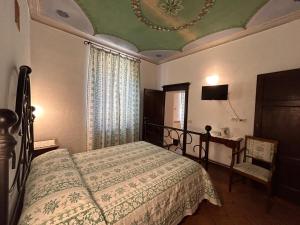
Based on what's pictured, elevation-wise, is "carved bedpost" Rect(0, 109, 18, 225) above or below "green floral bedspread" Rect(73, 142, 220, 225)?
above

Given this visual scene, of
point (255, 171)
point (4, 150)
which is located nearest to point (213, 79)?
point (255, 171)

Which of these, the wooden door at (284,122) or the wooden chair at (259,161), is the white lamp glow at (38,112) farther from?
the wooden door at (284,122)

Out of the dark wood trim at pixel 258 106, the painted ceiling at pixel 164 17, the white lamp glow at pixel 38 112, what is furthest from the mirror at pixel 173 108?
the white lamp glow at pixel 38 112

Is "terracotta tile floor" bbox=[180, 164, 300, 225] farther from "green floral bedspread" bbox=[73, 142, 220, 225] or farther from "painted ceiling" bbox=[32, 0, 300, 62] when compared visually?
"painted ceiling" bbox=[32, 0, 300, 62]

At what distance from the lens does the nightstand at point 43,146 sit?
2326 mm

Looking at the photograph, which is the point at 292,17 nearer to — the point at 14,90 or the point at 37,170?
the point at 14,90

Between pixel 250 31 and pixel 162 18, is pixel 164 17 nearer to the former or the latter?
pixel 162 18

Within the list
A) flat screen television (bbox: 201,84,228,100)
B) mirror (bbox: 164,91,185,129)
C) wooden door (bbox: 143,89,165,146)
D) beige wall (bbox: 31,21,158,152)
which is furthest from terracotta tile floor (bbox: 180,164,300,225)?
mirror (bbox: 164,91,185,129)

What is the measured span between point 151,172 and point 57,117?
7.68ft

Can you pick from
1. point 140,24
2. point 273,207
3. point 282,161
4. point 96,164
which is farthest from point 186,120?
point 96,164

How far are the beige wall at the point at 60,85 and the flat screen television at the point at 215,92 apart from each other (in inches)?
109

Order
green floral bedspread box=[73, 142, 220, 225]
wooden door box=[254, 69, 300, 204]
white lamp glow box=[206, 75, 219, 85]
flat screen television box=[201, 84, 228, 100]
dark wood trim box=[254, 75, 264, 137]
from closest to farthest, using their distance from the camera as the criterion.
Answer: green floral bedspread box=[73, 142, 220, 225]
wooden door box=[254, 69, 300, 204]
dark wood trim box=[254, 75, 264, 137]
flat screen television box=[201, 84, 228, 100]
white lamp glow box=[206, 75, 219, 85]

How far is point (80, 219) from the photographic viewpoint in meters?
0.81

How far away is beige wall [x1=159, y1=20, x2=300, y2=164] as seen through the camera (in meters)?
2.32
